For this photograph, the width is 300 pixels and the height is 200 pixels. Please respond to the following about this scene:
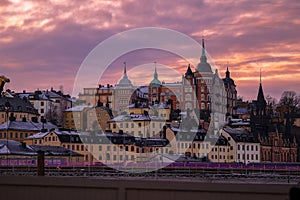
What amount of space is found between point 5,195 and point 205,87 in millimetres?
147935

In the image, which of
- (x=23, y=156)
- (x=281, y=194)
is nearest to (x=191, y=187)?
(x=281, y=194)

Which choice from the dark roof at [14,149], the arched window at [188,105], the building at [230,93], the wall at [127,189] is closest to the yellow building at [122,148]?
the dark roof at [14,149]

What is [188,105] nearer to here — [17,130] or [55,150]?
[17,130]

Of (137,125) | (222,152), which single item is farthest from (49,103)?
(222,152)

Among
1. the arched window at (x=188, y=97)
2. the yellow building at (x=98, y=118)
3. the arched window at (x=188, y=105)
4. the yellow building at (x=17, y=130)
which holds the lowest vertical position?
the yellow building at (x=17, y=130)

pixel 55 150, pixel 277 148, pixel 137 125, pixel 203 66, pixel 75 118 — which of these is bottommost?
pixel 277 148

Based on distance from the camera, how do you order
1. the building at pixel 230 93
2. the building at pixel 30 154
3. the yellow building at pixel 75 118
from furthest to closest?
the building at pixel 230 93 → the yellow building at pixel 75 118 → the building at pixel 30 154

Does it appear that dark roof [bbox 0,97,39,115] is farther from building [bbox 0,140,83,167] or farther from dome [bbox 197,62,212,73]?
dome [bbox 197,62,212,73]

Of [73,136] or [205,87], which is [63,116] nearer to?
[73,136]

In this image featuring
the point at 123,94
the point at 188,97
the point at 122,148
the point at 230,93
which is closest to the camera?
the point at 122,148

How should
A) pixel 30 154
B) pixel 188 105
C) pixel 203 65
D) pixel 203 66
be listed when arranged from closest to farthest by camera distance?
pixel 30 154 → pixel 188 105 → pixel 203 65 → pixel 203 66

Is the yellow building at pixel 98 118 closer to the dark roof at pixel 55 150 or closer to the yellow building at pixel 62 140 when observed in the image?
the yellow building at pixel 62 140

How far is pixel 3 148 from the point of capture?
78.6m

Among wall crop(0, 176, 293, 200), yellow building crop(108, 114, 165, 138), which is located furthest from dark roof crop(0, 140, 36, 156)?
wall crop(0, 176, 293, 200)
